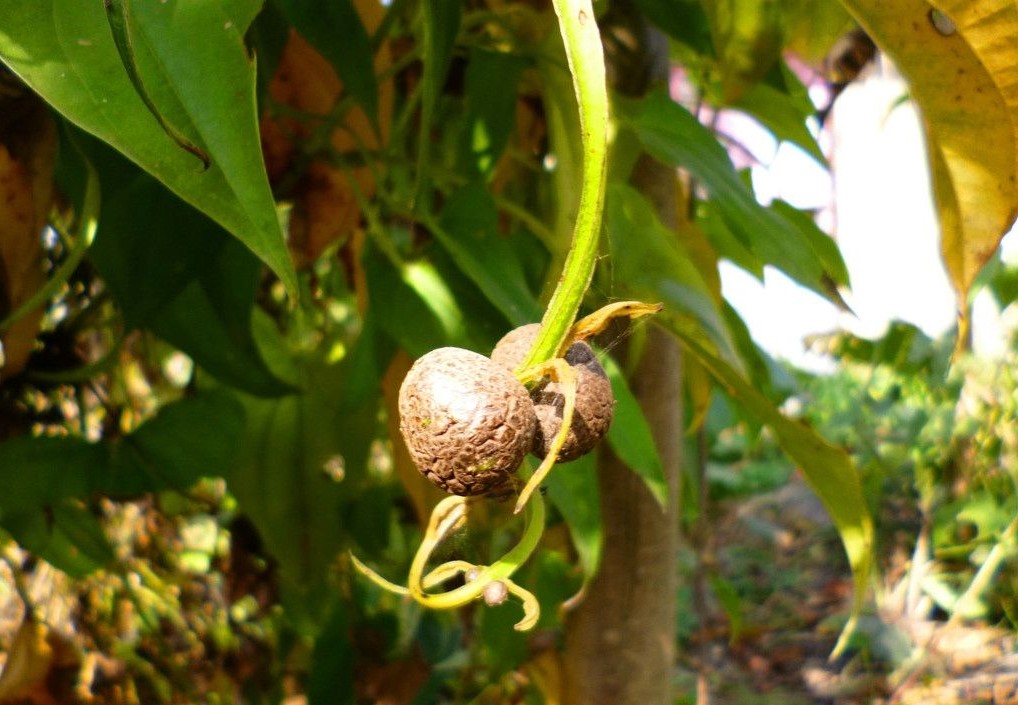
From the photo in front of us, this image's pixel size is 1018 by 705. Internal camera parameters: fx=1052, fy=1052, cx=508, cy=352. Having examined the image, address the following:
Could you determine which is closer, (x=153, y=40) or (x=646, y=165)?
(x=153, y=40)


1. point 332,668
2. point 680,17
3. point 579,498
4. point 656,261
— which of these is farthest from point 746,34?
point 332,668

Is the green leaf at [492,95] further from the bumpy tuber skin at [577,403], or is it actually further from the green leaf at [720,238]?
the bumpy tuber skin at [577,403]

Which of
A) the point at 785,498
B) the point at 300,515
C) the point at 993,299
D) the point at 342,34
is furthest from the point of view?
the point at 785,498

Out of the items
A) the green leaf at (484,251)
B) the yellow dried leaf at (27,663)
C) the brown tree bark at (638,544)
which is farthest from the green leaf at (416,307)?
the yellow dried leaf at (27,663)

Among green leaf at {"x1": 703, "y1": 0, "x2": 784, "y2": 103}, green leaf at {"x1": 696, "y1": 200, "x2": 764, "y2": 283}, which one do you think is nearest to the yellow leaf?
green leaf at {"x1": 703, "y1": 0, "x2": 784, "y2": 103}

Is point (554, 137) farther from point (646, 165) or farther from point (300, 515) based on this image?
point (300, 515)

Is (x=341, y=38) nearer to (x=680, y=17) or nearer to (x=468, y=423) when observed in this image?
(x=680, y=17)

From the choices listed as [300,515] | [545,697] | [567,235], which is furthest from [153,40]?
[545,697]
